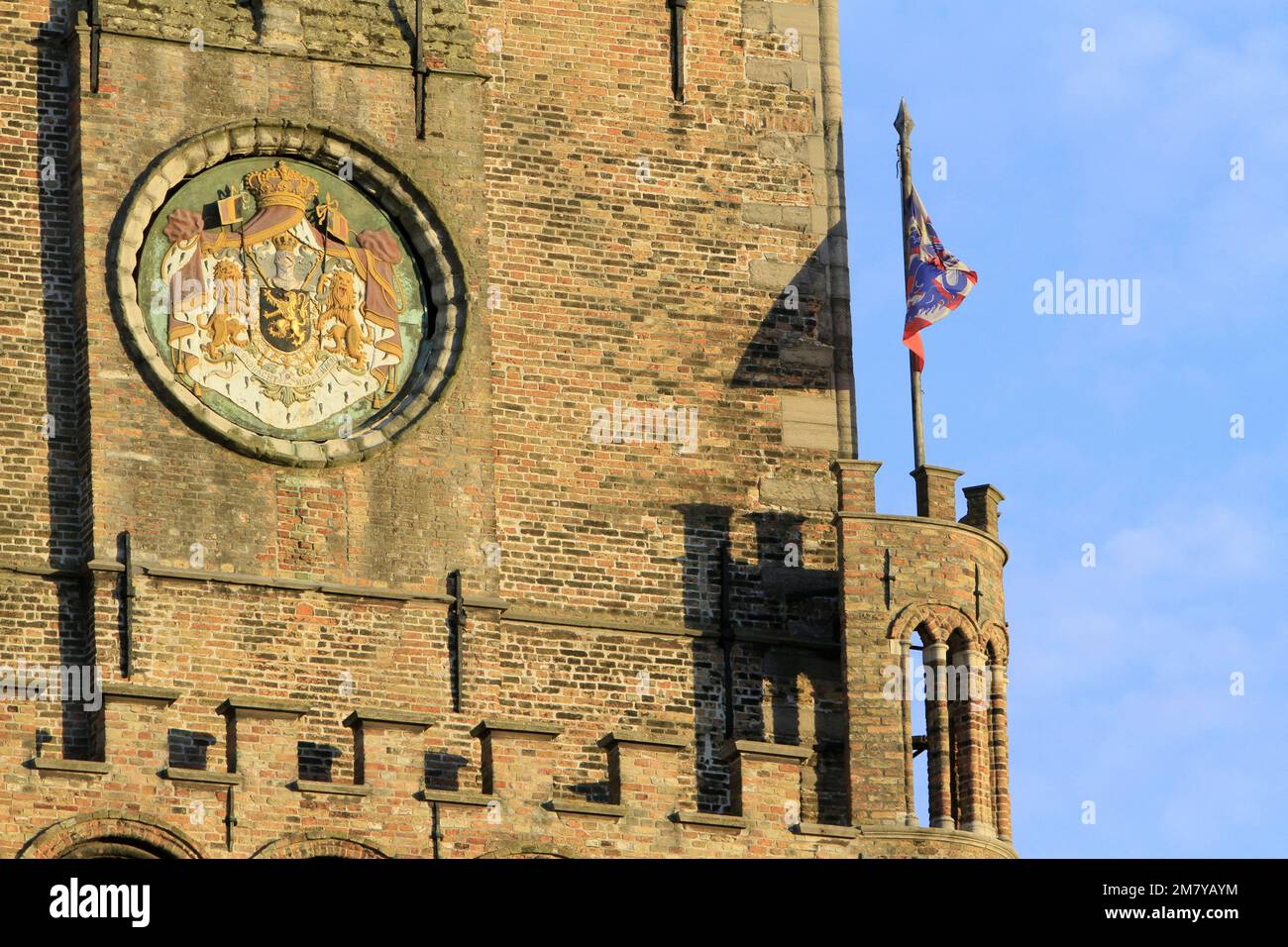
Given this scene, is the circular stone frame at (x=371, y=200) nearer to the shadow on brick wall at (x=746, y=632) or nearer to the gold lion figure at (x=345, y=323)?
the gold lion figure at (x=345, y=323)

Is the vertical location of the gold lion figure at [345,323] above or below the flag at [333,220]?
below

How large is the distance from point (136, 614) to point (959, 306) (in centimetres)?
865

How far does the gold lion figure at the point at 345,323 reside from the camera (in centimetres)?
4684

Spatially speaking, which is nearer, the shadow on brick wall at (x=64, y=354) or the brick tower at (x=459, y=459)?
the brick tower at (x=459, y=459)

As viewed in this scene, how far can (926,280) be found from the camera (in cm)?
4869

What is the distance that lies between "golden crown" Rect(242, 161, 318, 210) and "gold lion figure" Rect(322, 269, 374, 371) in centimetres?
Result: 79

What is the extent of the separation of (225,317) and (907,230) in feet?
22.1

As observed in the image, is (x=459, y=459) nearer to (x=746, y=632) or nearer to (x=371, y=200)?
(x=371, y=200)

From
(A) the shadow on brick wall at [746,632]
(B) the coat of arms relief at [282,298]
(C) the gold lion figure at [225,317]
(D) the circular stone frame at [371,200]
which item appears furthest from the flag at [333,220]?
(A) the shadow on brick wall at [746,632]

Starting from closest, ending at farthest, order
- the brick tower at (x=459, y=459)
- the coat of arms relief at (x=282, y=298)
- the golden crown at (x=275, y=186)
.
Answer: the brick tower at (x=459, y=459) < the coat of arms relief at (x=282, y=298) < the golden crown at (x=275, y=186)

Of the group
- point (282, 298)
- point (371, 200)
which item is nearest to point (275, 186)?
point (371, 200)

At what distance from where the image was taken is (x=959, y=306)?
4844cm

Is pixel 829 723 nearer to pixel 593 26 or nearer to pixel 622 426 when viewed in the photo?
pixel 622 426
